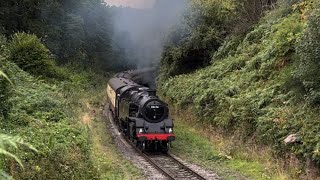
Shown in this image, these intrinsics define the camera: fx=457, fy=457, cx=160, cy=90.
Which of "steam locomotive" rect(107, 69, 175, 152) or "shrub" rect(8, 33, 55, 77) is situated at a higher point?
"shrub" rect(8, 33, 55, 77)

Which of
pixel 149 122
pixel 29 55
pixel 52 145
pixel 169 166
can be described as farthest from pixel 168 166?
pixel 29 55

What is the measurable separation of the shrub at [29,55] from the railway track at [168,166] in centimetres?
1107

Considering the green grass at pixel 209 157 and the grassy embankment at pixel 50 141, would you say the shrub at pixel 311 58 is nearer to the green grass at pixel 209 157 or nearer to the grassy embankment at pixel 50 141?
the green grass at pixel 209 157

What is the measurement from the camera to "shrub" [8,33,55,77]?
2788 cm

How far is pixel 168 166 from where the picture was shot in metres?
16.1

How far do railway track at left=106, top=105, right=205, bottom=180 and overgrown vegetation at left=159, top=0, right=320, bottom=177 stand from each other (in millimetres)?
2833

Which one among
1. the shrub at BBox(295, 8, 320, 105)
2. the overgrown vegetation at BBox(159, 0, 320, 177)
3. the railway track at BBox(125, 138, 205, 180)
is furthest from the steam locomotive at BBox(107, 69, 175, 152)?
the shrub at BBox(295, 8, 320, 105)

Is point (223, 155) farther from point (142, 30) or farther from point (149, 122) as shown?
point (142, 30)

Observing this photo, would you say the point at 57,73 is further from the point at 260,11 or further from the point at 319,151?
the point at 319,151

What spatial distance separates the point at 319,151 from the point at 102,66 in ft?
164

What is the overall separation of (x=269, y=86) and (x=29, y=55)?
15.9 metres

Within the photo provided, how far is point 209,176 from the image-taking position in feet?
46.5

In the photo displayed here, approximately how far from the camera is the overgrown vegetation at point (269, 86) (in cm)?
1429

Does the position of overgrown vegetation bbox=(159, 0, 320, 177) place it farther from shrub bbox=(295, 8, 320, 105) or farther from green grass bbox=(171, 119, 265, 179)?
green grass bbox=(171, 119, 265, 179)
